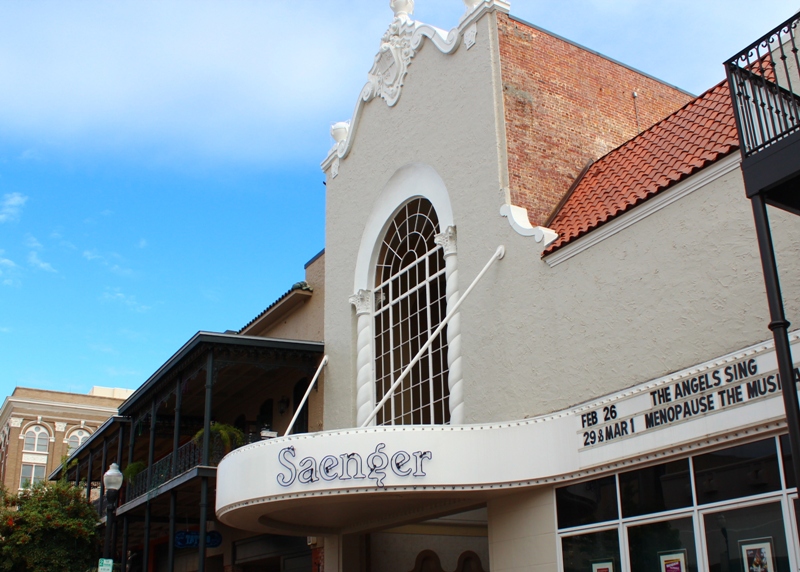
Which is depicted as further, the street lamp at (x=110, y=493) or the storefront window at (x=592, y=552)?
the street lamp at (x=110, y=493)

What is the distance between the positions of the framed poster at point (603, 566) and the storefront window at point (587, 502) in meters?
0.56

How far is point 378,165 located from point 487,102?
4.13 m

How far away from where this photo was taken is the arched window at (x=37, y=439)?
53.6 m

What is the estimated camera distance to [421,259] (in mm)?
18734

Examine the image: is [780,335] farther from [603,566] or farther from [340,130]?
[340,130]

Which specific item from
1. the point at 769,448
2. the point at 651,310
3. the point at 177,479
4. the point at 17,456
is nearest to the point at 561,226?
the point at 651,310

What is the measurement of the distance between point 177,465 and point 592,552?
37.6 feet

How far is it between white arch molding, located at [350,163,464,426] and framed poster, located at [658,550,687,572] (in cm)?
536

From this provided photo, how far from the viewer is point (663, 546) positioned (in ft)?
38.8

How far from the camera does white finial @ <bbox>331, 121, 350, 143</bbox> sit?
22922 millimetres

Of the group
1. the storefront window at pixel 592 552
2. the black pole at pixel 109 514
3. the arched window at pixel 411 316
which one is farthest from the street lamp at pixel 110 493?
the storefront window at pixel 592 552

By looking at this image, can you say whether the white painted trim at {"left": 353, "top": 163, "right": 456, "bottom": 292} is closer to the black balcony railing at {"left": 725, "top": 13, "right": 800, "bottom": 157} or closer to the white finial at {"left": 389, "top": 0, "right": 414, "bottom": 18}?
the white finial at {"left": 389, "top": 0, "right": 414, "bottom": 18}

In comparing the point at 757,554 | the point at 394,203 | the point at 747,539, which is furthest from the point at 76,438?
the point at 757,554

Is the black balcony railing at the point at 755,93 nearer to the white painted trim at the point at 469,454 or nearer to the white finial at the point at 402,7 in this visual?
the white painted trim at the point at 469,454
